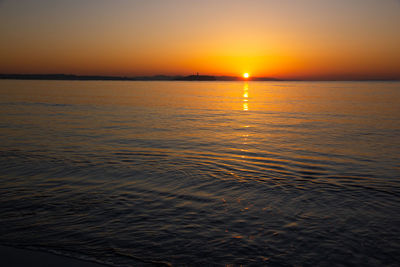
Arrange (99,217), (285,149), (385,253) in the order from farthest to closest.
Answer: (285,149) < (99,217) < (385,253)

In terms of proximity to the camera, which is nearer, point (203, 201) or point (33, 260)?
point (33, 260)

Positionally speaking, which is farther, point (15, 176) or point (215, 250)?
point (15, 176)

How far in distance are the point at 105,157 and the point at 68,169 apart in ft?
7.72

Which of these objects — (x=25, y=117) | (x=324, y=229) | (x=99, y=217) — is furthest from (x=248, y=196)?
(x=25, y=117)

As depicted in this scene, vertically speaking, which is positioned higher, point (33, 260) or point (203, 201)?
point (33, 260)

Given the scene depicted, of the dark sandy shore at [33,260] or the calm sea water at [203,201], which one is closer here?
the dark sandy shore at [33,260]

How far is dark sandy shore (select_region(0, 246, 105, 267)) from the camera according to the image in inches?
203

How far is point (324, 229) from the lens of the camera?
748 centimetres

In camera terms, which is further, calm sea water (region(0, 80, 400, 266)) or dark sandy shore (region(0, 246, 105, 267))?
calm sea water (region(0, 80, 400, 266))

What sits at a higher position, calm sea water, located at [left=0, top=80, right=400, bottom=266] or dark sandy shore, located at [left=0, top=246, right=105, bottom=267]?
dark sandy shore, located at [left=0, top=246, right=105, bottom=267]

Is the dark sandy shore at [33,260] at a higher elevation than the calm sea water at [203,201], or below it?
higher

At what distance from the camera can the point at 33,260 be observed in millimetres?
5301

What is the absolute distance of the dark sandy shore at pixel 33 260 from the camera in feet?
16.9

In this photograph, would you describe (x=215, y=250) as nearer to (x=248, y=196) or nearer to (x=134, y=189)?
(x=248, y=196)
